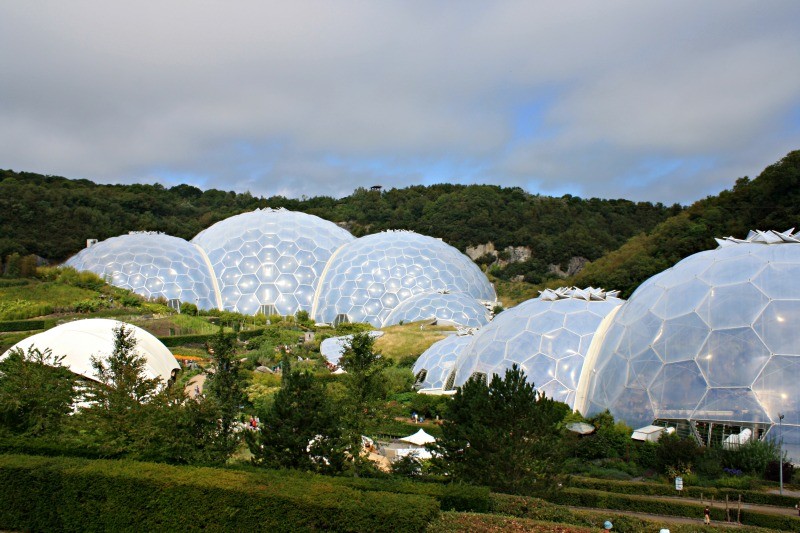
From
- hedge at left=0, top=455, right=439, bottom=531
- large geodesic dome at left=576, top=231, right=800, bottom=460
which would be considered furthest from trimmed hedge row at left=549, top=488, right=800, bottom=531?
hedge at left=0, top=455, right=439, bottom=531

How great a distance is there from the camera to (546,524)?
860cm

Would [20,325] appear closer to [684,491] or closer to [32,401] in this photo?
[32,401]

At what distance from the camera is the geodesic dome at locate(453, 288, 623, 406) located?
20859 mm

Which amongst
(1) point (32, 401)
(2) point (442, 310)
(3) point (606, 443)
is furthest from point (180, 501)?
(2) point (442, 310)

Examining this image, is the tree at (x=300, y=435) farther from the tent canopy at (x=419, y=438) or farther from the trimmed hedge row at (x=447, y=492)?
the tent canopy at (x=419, y=438)

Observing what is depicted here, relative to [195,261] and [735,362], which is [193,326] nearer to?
[195,261]

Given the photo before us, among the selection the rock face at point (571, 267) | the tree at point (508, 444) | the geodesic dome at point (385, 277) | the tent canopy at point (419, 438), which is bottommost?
the tent canopy at point (419, 438)

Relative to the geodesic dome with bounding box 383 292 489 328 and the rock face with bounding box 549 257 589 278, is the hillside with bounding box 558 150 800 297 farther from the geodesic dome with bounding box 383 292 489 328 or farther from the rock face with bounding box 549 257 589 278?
the rock face with bounding box 549 257 589 278

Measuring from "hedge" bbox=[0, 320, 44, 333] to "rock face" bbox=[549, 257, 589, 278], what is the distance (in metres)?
49.7

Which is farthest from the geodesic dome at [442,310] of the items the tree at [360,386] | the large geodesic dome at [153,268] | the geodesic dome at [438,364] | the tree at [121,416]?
the tree at [121,416]

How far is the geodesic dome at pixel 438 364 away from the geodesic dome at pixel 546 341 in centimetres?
147

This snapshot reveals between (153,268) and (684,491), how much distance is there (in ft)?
126

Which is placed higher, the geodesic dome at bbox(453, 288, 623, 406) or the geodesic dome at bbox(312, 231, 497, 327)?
the geodesic dome at bbox(312, 231, 497, 327)

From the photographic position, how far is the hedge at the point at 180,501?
859 cm
